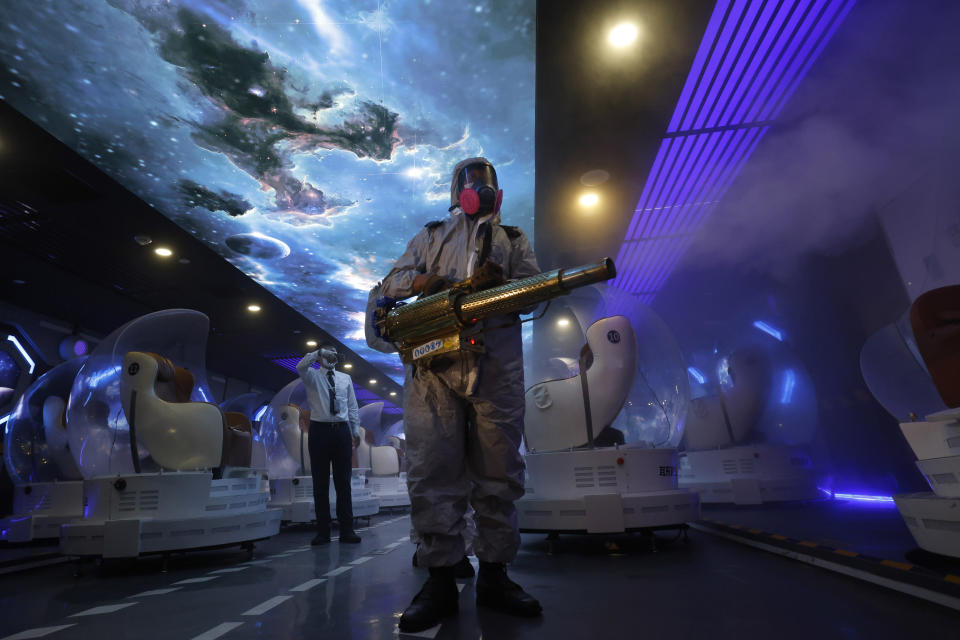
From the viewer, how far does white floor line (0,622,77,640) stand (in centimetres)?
179

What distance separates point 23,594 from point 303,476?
14.8 feet

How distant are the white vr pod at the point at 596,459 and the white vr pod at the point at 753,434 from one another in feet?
7.80

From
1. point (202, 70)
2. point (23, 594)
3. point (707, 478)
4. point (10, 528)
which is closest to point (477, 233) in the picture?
point (23, 594)

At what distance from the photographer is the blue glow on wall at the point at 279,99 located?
407 centimetres

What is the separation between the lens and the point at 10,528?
5.85 meters

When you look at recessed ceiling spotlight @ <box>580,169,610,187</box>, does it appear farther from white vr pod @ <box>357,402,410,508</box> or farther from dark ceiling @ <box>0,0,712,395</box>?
white vr pod @ <box>357,402,410,508</box>

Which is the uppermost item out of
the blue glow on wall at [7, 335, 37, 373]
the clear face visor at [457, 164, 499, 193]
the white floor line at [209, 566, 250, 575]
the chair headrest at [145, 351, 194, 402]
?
the blue glow on wall at [7, 335, 37, 373]

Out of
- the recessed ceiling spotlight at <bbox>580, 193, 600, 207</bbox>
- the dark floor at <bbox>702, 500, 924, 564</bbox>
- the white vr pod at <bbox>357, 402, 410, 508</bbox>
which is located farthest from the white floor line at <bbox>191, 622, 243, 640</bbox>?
the white vr pod at <bbox>357, 402, 410, 508</bbox>

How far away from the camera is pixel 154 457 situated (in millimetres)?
4047

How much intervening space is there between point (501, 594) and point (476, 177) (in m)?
1.95

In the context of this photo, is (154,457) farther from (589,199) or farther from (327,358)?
(589,199)

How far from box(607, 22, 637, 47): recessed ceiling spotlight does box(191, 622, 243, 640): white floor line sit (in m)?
4.62

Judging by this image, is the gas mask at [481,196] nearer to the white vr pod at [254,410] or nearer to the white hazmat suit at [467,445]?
the white hazmat suit at [467,445]

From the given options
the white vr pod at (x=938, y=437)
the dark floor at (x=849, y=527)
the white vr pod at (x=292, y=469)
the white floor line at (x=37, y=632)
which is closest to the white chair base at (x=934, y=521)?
the white vr pod at (x=938, y=437)
